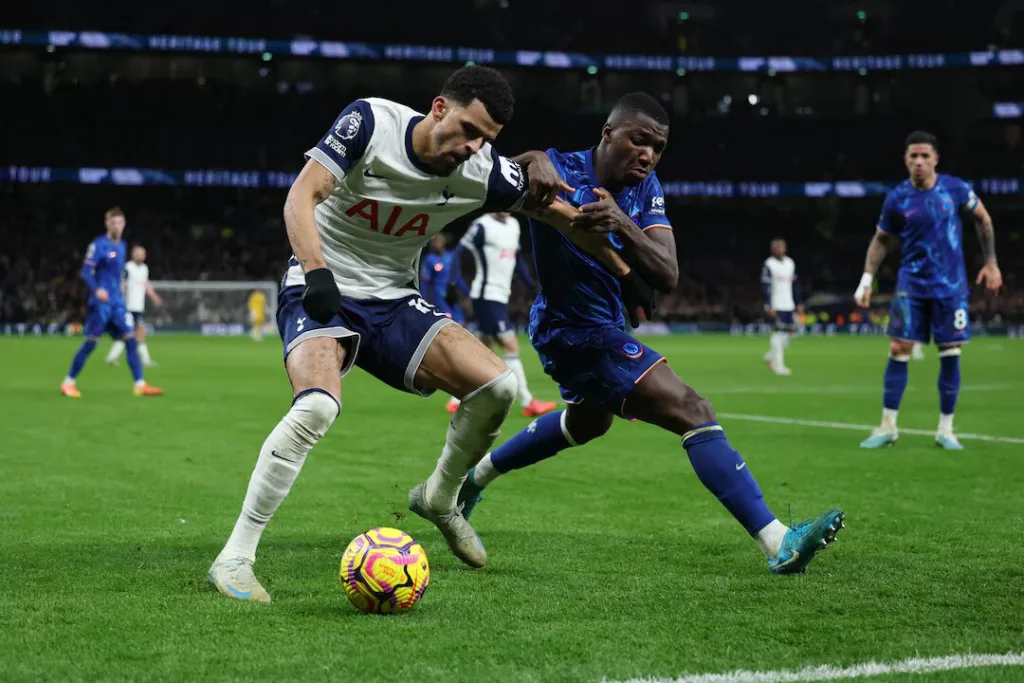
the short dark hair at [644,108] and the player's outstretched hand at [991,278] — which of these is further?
the player's outstretched hand at [991,278]

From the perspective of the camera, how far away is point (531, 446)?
19.0ft

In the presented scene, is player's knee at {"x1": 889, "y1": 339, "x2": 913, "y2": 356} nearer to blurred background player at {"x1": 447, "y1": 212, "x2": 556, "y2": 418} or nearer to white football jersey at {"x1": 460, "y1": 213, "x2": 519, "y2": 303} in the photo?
blurred background player at {"x1": 447, "y1": 212, "x2": 556, "y2": 418}

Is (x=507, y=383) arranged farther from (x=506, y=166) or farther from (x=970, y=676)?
(x=970, y=676)

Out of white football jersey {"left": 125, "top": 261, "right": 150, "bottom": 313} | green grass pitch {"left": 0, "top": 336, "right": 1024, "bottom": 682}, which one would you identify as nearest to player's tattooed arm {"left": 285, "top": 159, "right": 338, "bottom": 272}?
green grass pitch {"left": 0, "top": 336, "right": 1024, "bottom": 682}

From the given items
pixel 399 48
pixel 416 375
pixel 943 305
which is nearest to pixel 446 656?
pixel 416 375

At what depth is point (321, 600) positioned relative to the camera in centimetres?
437

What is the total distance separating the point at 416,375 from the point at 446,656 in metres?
1.60

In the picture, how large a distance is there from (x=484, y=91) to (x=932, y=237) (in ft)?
19.7

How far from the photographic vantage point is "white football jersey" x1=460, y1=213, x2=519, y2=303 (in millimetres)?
12664

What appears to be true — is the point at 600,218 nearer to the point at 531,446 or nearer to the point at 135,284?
the point at 531,446

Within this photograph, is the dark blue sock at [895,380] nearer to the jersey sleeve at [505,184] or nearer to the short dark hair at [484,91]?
the jersey sleeve at [505,184]

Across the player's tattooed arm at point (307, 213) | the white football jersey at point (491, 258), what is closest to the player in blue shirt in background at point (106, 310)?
the white football jersey at point (491, 258)

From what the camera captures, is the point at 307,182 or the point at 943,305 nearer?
the point at 307,182

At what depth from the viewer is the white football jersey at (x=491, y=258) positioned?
12664mm
